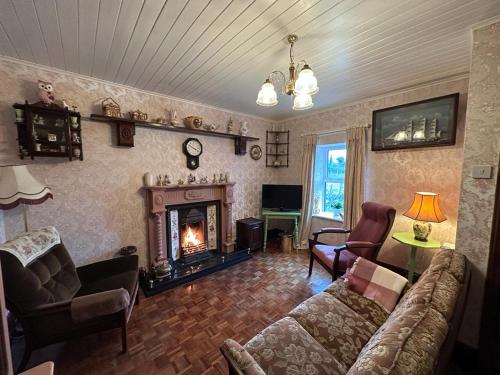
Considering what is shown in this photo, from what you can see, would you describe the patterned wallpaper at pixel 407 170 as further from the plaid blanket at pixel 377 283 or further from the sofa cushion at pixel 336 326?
the sofa cushion at pixel 336 326

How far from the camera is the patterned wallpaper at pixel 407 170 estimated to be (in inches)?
89.6

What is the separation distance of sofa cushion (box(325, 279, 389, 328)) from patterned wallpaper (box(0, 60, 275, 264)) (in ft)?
7.88

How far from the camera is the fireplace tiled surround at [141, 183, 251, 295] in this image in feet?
8.64

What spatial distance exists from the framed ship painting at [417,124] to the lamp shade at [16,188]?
12.7 feet

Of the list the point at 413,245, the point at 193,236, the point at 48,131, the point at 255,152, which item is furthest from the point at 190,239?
the point at 413,245

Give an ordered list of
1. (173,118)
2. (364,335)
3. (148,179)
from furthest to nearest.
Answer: (173,118) < (148,179) < (364,335)

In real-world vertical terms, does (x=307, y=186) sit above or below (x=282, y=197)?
above

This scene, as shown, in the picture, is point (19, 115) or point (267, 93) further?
point (19, 115)

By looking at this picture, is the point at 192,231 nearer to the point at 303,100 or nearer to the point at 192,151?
the point at 192,151

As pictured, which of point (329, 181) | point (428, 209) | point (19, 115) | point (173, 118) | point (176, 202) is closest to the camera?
point (19, 115)

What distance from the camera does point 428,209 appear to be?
2.14m

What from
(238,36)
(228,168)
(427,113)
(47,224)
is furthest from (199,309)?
(427,113)

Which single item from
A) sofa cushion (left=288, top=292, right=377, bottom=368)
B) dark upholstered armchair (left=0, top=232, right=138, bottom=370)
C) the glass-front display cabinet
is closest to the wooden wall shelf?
the glass-front display cabinet

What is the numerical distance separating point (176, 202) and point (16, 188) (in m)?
1.54
